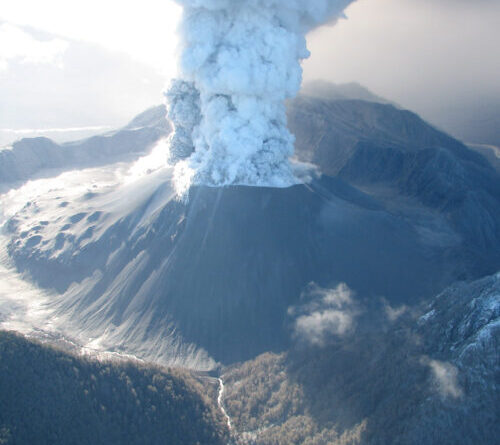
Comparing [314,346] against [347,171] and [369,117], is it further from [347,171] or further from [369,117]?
[369,117]

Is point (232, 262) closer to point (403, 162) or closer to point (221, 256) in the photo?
point (221, 256)

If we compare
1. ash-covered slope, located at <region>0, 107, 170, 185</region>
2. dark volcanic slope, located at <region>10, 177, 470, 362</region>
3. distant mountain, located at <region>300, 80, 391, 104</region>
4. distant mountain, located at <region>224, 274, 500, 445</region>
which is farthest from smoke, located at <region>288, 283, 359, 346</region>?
distant mountain, located at <region>300, 80, 391, 104</region>

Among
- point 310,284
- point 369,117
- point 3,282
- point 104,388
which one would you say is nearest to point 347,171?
point 369,117

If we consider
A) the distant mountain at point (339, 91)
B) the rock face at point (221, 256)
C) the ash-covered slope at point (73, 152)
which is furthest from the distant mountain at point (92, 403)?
the distant mountain at point (339, 91)

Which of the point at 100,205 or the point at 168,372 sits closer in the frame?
the point at 168,372

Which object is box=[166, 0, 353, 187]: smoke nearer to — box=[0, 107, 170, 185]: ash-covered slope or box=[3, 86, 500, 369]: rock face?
box=[3, 86, 500, 369]: rock face

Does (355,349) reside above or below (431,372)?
below

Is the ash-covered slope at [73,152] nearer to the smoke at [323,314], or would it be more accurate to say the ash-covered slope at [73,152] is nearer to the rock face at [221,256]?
the rock face at [221,256]

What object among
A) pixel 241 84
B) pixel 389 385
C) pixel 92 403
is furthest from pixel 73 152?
pixel 389 385
